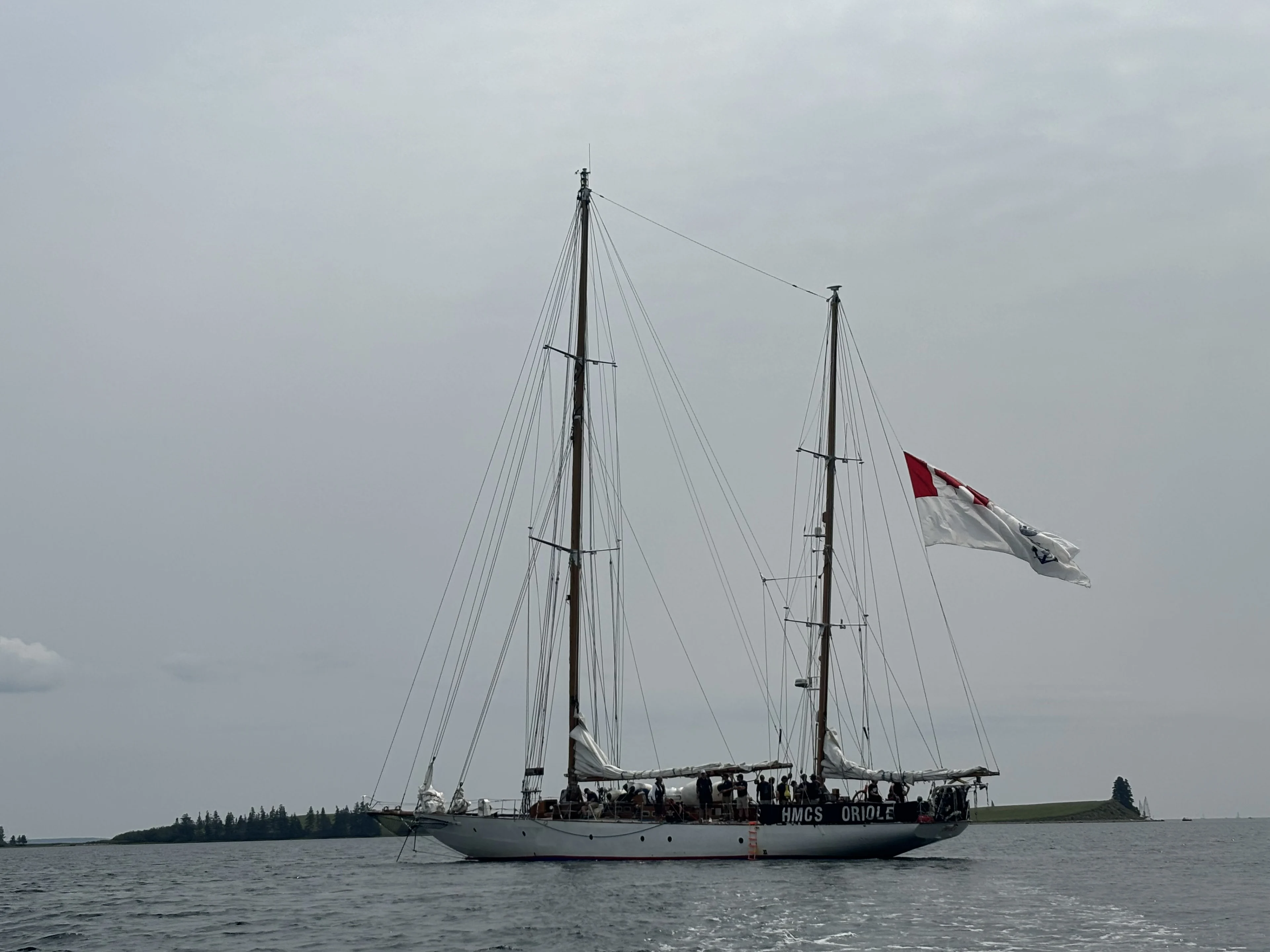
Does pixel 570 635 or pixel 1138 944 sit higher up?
pixel 570 635

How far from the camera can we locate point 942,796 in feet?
221

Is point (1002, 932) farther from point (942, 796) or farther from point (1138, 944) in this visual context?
point (942, 796)

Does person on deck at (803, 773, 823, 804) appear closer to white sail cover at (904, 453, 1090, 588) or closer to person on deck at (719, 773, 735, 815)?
person on deck at (719, 773, 735, 815)

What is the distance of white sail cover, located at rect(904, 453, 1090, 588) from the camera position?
66562mm

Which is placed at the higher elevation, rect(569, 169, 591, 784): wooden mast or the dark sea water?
rect(569, 169, 591, 784): wooden mast

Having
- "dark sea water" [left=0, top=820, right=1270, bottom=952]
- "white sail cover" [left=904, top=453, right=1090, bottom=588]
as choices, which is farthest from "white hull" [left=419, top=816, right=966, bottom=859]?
"white sail cover" [left=904, top=453, right=1090, bottom=588]

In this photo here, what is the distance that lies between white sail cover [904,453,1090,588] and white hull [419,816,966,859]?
13520 mm

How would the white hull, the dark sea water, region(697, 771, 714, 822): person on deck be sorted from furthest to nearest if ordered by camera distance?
region(697, 771, 714, 822): person on deck
the white hull
the dark sea water

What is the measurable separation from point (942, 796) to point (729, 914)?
84.0ft

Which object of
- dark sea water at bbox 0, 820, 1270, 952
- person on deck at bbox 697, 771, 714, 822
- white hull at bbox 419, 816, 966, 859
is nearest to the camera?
dark sea water at bbox 0, 820, 1270, 952

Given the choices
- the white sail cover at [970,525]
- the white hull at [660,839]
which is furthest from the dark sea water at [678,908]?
the white sail cover at [970,525]

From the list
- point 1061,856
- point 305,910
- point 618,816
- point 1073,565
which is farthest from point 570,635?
point 1061,856

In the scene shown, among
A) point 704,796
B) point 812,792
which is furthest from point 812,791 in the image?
point 704,796

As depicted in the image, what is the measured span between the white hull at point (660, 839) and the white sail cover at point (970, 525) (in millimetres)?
13520
